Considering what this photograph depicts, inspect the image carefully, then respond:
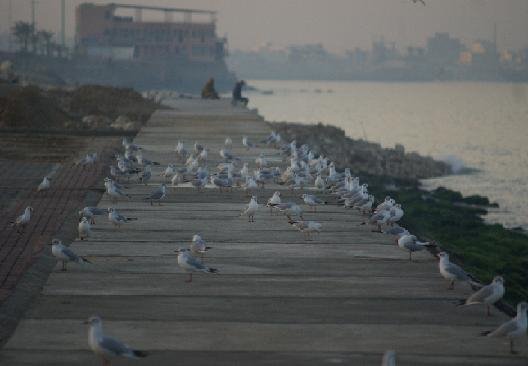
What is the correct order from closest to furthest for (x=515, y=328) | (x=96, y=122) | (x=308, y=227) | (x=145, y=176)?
(x=515, y=328), (x=308, y=227), (x=145, y=176), (x=96, y=122)

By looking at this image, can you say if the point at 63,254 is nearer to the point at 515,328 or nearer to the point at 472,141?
the point at 515,328

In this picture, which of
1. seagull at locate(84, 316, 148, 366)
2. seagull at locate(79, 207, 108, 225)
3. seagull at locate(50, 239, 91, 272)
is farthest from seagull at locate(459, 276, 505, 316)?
seagull at locate(79, 207, 108, 225)

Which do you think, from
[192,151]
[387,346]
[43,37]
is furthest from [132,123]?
[43,37]

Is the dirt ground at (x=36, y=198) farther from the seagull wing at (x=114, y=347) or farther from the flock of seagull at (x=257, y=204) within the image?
the seagull wing at (x=114, y=347)

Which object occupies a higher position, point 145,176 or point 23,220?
point 145,176

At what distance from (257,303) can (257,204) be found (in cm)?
533

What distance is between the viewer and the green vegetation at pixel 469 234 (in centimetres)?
1758

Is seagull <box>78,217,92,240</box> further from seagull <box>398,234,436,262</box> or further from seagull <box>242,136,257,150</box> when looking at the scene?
seagull <box>242,136,257,150</box>

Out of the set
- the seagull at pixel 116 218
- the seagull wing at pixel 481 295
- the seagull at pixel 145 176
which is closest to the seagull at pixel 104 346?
the seagull wing at pixel 481 295

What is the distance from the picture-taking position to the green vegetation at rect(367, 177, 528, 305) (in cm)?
1758

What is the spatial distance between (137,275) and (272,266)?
4.57 feet

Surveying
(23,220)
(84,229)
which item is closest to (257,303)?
(84,229)

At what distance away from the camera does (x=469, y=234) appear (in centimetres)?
2469

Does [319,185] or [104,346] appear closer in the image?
[104,346]
